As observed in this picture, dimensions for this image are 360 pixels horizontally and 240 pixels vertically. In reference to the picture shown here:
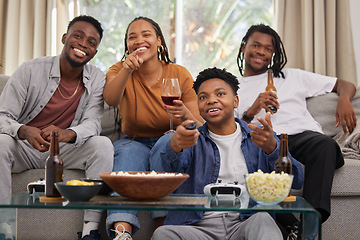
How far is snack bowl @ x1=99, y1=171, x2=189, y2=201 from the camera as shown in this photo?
1.42 meters

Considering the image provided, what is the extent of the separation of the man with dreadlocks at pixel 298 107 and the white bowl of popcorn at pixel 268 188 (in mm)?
763

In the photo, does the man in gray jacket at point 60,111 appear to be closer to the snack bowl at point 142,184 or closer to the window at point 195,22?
the snack bowl at point 142,184

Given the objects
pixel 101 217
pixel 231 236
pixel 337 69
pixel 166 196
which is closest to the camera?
pixel 166 196

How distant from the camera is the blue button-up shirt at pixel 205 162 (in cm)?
189

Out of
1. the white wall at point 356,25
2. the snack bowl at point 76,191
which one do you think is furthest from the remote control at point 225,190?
the white wall at point 356,25

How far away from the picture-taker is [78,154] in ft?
7.75

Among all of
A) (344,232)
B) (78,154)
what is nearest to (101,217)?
(78,154)

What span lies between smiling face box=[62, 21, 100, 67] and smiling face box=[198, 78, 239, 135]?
81cm

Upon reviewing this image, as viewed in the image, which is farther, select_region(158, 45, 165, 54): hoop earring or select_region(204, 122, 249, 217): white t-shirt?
select_region(158, 45, 165, 54): hoop earring

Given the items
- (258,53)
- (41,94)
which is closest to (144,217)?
(41,94)

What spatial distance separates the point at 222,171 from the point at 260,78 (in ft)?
3.54

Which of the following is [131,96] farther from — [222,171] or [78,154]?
[222,171]

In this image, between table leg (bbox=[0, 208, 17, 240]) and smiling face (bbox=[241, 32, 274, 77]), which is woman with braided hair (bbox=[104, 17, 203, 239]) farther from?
table leg (bbox=[0, 208, 17, 240])

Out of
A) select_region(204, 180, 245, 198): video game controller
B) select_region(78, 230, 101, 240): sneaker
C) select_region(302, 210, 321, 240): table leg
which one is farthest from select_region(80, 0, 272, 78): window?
select_region(302, 210, 321, 240): table leg
